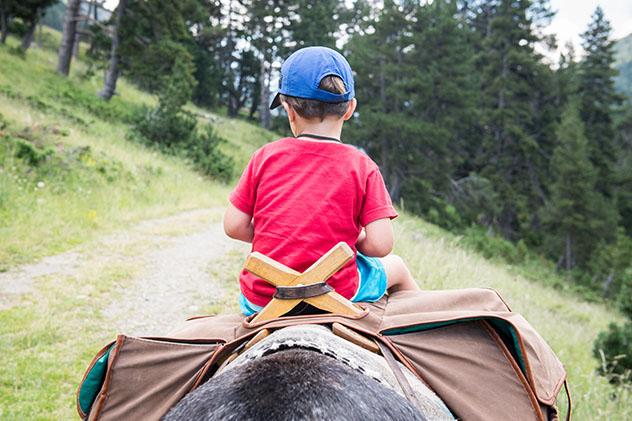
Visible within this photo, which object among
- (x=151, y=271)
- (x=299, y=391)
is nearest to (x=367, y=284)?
(x=299, y=391)

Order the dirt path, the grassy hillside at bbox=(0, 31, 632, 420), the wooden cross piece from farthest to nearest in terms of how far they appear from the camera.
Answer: the dirt path → the grassy hillside at bbox=(0, 31, 632, 420) → the wooden cross piece

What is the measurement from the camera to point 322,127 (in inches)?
83.1

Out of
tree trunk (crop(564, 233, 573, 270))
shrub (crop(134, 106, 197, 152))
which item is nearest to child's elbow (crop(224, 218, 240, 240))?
shrub (crop(134, 106, 197, 152))

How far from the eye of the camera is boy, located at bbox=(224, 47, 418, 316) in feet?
6.50

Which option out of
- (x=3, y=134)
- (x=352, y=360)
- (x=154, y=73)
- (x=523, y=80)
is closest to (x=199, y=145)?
(x=154, y=73)

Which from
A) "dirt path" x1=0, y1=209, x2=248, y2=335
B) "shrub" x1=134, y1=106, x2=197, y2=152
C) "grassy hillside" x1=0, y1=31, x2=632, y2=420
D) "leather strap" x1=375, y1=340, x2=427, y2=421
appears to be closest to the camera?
"leather strap" x1=375, y1=340, x2=427, y2=421

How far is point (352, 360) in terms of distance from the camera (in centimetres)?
137

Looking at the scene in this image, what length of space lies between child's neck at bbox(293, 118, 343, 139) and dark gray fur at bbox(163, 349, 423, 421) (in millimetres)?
1102

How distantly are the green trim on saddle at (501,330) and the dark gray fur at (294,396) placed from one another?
554mm

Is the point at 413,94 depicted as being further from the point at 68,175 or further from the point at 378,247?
the point at 378,247

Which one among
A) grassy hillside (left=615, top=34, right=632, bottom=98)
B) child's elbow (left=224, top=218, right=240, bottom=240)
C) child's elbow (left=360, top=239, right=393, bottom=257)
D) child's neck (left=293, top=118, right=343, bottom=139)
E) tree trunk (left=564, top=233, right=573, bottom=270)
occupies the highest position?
grassy hillside (left=615, top=34, right=632, bottom=98)

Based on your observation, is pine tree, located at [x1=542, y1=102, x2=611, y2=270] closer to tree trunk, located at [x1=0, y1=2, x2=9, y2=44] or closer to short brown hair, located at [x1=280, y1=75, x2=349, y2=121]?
tree trunk, located at [x1=0, y1=2, x2=9, y2=44]

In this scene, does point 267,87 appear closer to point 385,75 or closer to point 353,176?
point 385,75

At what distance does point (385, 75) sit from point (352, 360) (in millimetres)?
25822
